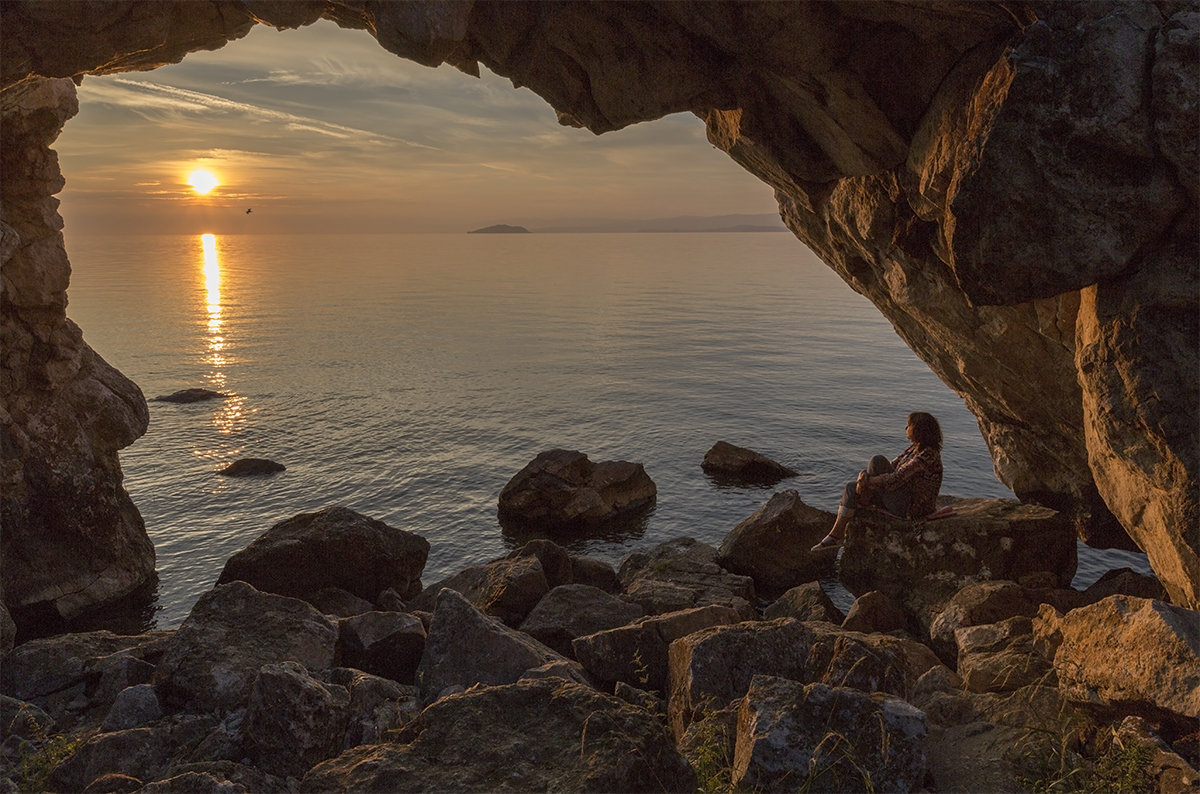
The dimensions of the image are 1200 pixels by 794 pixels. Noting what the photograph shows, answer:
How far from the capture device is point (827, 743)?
6762 millimetres

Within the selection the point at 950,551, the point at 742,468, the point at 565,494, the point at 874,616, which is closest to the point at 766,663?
the point at 874,616

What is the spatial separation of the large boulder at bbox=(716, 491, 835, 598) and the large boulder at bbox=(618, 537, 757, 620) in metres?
0.74

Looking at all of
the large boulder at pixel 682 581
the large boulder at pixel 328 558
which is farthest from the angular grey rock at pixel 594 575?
the large boulder at pixel 328 558

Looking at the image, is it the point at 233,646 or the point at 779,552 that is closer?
→ the point at 233,646

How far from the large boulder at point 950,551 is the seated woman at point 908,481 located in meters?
0.25

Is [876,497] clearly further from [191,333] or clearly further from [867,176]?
[191,333]

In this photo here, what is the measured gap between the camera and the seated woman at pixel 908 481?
14625 mm

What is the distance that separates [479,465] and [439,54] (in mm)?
22523

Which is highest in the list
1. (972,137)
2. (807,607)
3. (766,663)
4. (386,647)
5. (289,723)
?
(972,137)

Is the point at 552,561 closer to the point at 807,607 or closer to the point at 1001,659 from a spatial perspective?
the point at 807,607

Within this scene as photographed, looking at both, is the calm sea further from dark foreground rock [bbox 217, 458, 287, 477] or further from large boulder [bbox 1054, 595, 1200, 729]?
large boulder [bbox 1054, 595, 1200, 729]

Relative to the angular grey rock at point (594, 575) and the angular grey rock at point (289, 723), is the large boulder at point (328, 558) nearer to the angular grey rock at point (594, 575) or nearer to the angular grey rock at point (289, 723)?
the angular grey rock at point (594, 575)

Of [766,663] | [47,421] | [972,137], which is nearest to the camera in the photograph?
[766,663]

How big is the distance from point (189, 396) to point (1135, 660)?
151ft
